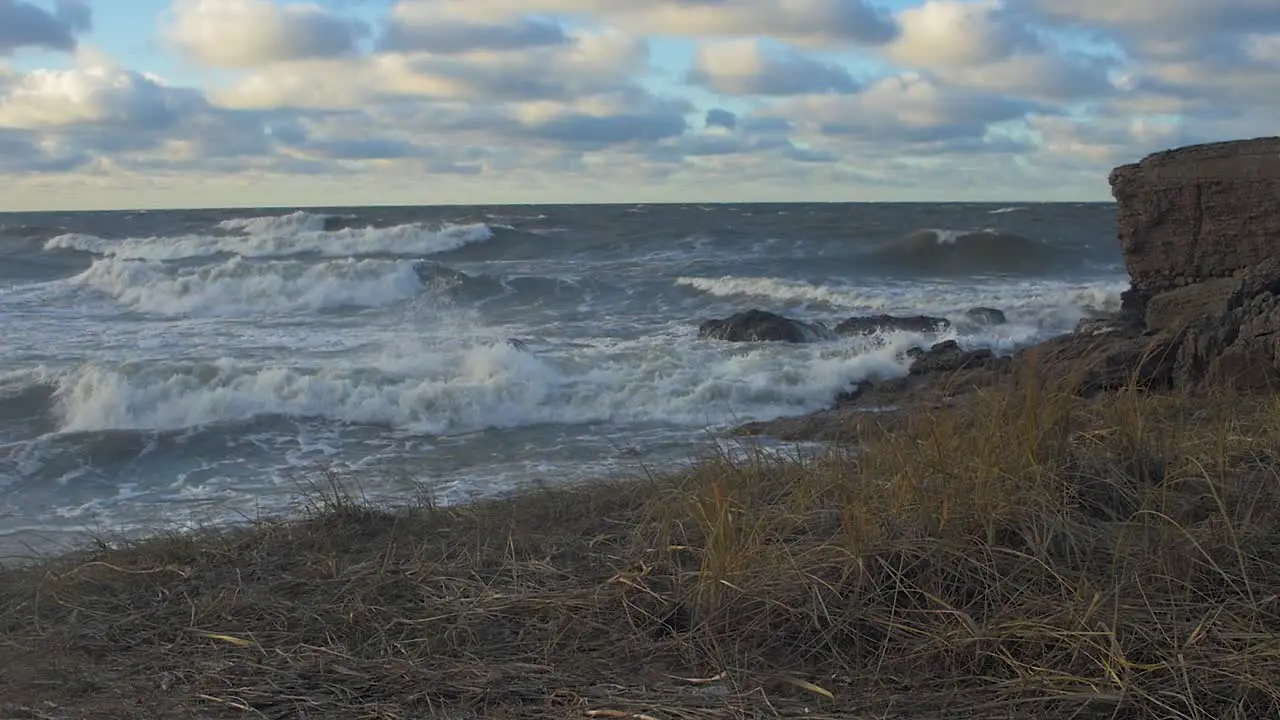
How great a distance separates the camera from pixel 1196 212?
10.8 m

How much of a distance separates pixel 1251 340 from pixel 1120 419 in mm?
3198

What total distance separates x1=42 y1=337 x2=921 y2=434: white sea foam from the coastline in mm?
6583

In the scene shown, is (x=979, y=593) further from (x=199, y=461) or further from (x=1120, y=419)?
(x=199, y=461)

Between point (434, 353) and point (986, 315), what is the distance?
9086 mm

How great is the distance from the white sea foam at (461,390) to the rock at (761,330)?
1.85 m

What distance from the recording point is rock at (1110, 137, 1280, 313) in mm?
10273

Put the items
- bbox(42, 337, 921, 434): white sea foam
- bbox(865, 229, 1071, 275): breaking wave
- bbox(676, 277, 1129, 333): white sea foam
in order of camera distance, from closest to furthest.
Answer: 1. bbox(42, 337, 921, 434): white sea foam
2. bbox(676, 277, 1129, 333): white sea foam
3. bbox(865, 229, 1071, 275): breaking wave

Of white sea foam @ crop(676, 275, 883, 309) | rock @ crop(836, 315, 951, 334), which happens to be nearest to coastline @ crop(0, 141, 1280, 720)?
rock @ crop(836, 315, 951, 334)

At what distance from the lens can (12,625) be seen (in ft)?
12.7

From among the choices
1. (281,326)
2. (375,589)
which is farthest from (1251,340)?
(281,326)

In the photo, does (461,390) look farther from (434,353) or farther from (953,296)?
(953,296)

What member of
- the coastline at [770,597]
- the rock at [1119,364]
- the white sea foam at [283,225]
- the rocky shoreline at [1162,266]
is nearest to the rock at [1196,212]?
the rocky shoreline at [1162,266]

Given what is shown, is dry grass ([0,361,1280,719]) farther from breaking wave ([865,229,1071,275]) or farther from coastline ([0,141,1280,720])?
breaking wave ([865,229,1071,275])

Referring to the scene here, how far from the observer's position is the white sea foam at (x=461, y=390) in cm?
1123
